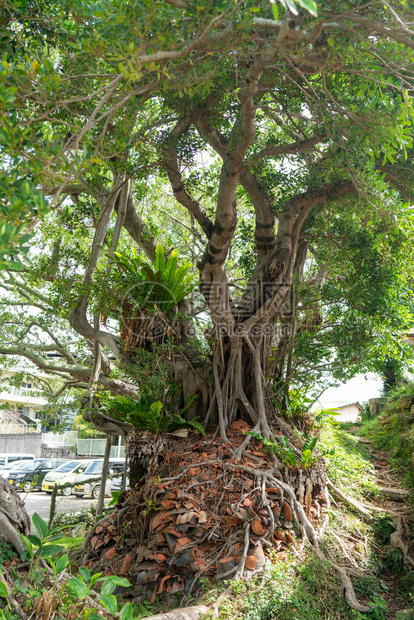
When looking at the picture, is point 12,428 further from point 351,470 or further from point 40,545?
point 40,545

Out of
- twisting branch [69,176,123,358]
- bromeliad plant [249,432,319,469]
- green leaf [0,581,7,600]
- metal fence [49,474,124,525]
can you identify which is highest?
twisting branch [69,176,123,358]

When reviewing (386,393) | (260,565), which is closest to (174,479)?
(260,565)

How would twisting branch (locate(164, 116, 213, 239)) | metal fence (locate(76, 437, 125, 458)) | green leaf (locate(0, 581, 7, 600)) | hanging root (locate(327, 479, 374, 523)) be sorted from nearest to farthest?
green leaf (locate(0, 581, 7, 600)) < hanging root (locate(327, 479, 374, 523)) < twisting branch (locate(164, 116, 213, 239)) < metal fence (locate(76, 437, 125, 458))

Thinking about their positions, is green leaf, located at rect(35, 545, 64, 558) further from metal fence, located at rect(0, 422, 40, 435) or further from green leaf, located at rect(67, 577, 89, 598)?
metal fence, located at rect(0, 422, 40, 435)

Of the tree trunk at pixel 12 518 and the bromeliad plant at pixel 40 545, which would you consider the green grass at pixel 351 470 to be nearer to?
the tree trunk at pixel 12 518

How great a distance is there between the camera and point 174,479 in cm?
504

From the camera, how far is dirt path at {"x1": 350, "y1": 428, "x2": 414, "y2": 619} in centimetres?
430

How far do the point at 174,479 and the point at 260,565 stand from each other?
1.33 meters

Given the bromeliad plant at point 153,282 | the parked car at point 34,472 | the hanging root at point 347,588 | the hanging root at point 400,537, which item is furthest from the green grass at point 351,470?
the parked car at point 34,472

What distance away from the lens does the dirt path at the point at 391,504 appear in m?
4.30

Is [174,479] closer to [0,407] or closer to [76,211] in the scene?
[76,211]

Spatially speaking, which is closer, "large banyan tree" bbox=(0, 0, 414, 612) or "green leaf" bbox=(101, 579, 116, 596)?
"green leaf" bbox=(101, 579, 116, 596)

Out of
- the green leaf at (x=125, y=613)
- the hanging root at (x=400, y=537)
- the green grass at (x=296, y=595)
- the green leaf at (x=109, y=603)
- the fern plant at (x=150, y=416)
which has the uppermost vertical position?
the fern plant at (x=150, y=416)

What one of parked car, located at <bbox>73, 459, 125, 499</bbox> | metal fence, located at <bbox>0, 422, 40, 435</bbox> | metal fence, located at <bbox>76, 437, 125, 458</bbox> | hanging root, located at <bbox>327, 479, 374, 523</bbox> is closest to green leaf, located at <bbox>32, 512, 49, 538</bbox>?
hanging root, located at <bbox>327, 479, 374, 523</bbox>
